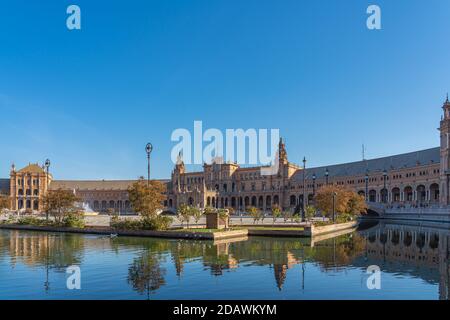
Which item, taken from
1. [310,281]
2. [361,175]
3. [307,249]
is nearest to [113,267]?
[310,281]

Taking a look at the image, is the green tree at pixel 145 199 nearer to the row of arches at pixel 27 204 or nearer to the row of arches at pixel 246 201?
the row of arches at pixel 246 201

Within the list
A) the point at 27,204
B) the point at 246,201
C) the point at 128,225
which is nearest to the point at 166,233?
the point at 128,225

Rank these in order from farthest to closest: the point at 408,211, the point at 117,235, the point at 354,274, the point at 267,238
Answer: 1. the point at 408,211
2. the point at 117,235
3. the point at 267,238
4. the point at 354,274

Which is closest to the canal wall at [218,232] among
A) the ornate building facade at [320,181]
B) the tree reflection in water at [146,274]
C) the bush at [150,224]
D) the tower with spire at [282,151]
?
the bush at [150,224]

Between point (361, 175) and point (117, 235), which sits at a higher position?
point (361, 175)

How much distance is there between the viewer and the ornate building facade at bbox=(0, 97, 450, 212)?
98.6m

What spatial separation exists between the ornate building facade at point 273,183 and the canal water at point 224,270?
6758 centimetres

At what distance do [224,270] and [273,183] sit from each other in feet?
386

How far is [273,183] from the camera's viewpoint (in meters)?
140

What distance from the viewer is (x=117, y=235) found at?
44.7 meters

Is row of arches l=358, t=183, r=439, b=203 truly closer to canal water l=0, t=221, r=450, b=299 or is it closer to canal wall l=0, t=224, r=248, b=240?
canal wall l=0, t=224, r=248, b=240
